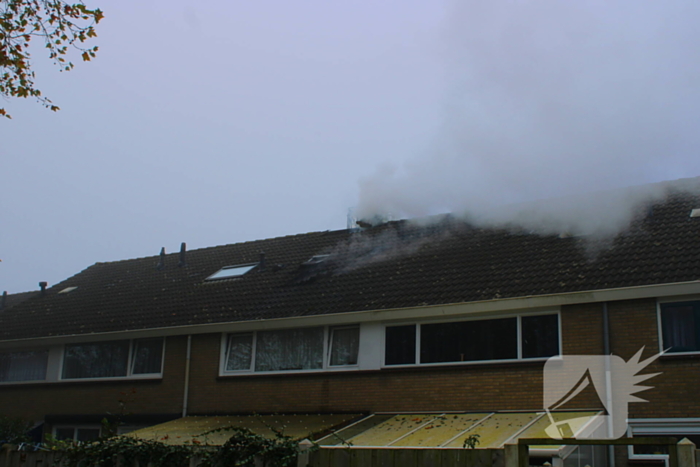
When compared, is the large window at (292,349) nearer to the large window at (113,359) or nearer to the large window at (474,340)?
the large window at (474,340)

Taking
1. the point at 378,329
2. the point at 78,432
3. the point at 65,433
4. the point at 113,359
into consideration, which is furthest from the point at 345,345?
the point at 65,433

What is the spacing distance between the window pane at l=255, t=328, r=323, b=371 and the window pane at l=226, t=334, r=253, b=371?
242mm

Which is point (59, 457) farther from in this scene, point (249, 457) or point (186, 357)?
point (186, 357)

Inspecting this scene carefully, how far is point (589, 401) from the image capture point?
41.5 feet

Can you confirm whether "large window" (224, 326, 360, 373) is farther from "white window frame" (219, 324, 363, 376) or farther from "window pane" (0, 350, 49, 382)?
"window pane" (0, 350, 49, 382)

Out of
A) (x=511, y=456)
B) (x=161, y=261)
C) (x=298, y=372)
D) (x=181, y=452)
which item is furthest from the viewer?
(x=161, y=261)

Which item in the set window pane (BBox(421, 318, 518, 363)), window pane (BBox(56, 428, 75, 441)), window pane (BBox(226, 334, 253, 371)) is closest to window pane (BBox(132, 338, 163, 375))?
window pane (BBox(226, 334, 253, 371))

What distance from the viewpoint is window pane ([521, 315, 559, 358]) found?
13531mm

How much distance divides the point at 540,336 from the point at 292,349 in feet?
17.8

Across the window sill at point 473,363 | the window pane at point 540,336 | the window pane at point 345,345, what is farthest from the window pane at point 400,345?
the window pane at point 540,336

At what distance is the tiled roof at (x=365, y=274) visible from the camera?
13953 millimetres

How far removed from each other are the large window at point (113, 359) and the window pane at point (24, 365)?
0.87 m

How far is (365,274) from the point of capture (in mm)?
17484

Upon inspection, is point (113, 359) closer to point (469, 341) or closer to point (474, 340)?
point (469, 341)
